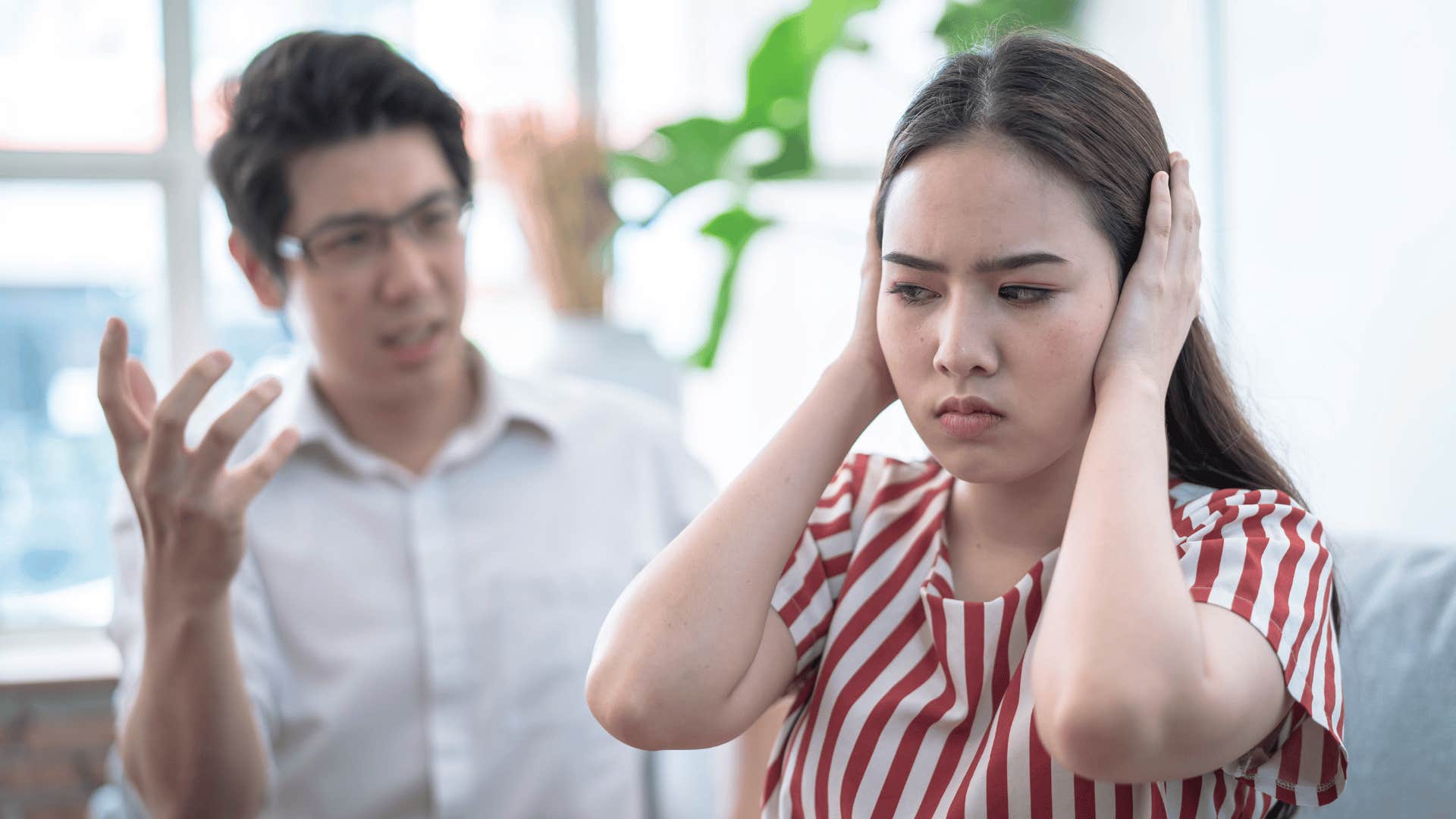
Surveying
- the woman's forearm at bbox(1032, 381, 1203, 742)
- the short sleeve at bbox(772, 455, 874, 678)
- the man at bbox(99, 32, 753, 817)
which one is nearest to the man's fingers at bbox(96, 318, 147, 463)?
the man at bbox(99, 32, 753, 817)

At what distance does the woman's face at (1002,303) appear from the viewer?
0.82 metres

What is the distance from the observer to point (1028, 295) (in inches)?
32.6

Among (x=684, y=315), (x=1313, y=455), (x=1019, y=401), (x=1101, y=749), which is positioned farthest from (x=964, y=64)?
(x=684, y=315)

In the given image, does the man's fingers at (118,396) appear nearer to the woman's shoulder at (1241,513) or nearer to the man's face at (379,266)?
the man's face at (379,266)

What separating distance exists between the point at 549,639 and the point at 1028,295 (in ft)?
3.20

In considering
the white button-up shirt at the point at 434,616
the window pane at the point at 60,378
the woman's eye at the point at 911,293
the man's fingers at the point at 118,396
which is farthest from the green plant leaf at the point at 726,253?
the woman's eye at the point at 911,293

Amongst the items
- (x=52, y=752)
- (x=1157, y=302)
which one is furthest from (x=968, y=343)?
(x=52, y=752)

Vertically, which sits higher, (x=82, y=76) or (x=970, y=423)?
(x=82, y=76)

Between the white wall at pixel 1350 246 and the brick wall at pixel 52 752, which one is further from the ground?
the white wall at pixel 1350 246

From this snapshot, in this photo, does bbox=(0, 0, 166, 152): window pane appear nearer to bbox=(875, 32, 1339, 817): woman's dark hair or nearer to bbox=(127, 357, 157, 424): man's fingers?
bbox=(127, 357, 157, 424): man's fingers

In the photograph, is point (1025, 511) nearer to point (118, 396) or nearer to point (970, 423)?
point (970, 423)

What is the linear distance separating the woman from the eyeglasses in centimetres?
70

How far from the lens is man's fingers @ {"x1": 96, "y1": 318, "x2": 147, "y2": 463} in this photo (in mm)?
1114

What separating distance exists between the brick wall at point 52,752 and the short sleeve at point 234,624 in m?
1.13
